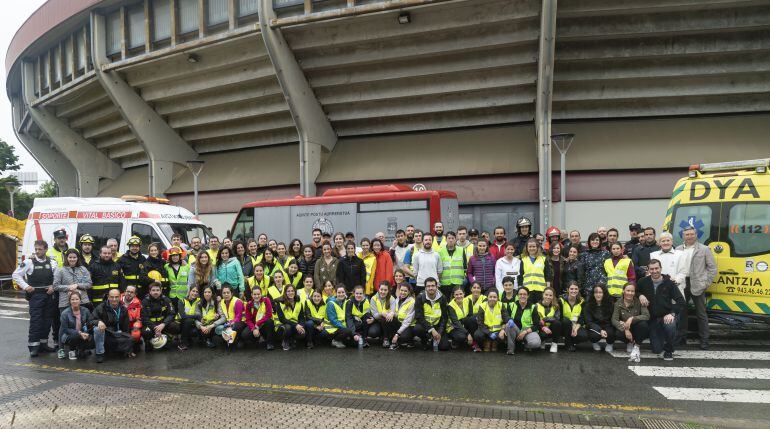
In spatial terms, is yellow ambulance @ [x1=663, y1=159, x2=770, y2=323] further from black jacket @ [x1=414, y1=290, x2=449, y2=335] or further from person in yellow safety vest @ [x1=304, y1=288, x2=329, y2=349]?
person in yellow safety vest @ [x1=304, y1=288, x2=329, y2=349]

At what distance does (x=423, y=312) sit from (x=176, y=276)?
13.5 feet

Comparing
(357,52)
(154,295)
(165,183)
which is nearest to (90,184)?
(165,183)

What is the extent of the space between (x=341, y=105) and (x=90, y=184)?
1467cm

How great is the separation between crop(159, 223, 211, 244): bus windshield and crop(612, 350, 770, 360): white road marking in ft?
30.2

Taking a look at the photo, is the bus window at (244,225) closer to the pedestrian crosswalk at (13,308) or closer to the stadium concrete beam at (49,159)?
the pedestrian crosswalk at (13,308)

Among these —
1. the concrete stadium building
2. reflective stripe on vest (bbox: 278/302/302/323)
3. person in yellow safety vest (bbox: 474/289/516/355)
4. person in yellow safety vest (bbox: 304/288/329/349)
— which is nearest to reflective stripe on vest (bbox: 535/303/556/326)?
person in yellow safety vest (bbox: 474/289/516/355)

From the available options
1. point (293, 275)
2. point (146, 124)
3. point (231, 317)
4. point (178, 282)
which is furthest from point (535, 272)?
point (146, 124)

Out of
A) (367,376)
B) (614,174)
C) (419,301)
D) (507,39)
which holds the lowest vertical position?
(367,376)

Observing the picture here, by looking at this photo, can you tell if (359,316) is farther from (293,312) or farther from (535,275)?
(535,275)

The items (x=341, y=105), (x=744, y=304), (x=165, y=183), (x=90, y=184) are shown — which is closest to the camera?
(x=744, y=304)

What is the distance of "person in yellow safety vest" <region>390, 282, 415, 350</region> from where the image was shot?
281 inches

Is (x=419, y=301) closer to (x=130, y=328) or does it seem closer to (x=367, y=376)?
(x=367, y=376)

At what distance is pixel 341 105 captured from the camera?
17438 millimetres

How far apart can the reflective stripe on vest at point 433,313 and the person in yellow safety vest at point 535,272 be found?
4.36 feet
